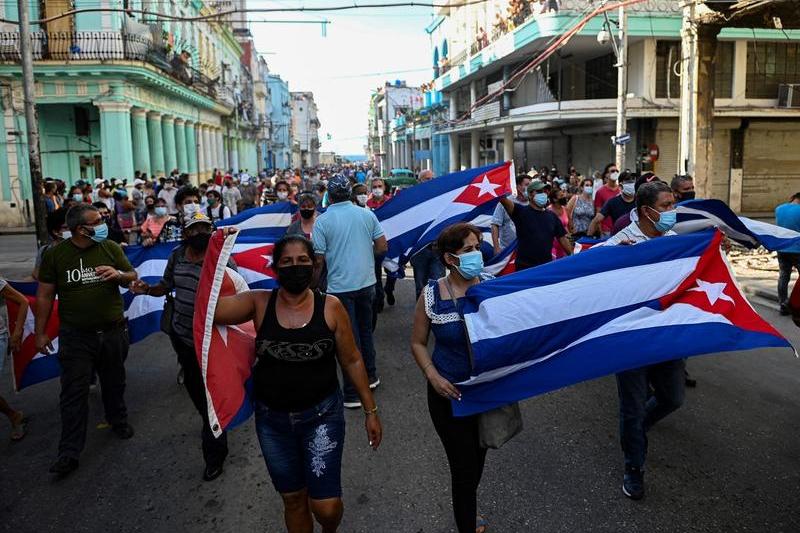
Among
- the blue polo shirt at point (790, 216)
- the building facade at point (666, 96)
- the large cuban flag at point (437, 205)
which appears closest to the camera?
the large cuban flag at point (437, 205)

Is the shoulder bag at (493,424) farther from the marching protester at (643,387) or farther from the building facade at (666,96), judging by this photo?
the building facade at (666,96)

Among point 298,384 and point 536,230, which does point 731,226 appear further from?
point 298,384

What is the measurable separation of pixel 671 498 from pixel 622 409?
61 centimetres

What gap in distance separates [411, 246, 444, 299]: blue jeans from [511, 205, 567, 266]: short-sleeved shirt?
1145 millimetres

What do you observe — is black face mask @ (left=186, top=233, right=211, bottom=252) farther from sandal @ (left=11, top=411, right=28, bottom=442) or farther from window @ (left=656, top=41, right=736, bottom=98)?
window @ (left=656, top=41, right=736, bottom=98)

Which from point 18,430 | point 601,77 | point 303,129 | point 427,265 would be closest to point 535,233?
point 427,265

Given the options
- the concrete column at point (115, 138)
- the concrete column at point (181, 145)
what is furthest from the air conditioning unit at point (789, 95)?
the concrete column at point (181, 145)

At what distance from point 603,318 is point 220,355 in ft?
7.06

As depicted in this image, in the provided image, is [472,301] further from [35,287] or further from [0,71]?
[0,71]

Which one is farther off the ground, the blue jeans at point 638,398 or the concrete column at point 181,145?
the concrete column at point 181,145

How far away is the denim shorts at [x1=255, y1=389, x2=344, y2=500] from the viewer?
3182 millimetres

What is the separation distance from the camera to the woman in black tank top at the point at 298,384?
3.14 metres

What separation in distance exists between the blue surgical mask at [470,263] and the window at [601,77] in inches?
937

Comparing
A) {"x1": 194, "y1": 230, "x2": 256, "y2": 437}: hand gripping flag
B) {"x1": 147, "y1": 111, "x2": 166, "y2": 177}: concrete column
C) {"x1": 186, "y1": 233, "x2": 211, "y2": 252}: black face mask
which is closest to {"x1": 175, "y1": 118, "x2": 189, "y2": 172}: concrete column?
{"x1": 147, "y1": 111, "x2": 166, "y2": 177}: concrete column
